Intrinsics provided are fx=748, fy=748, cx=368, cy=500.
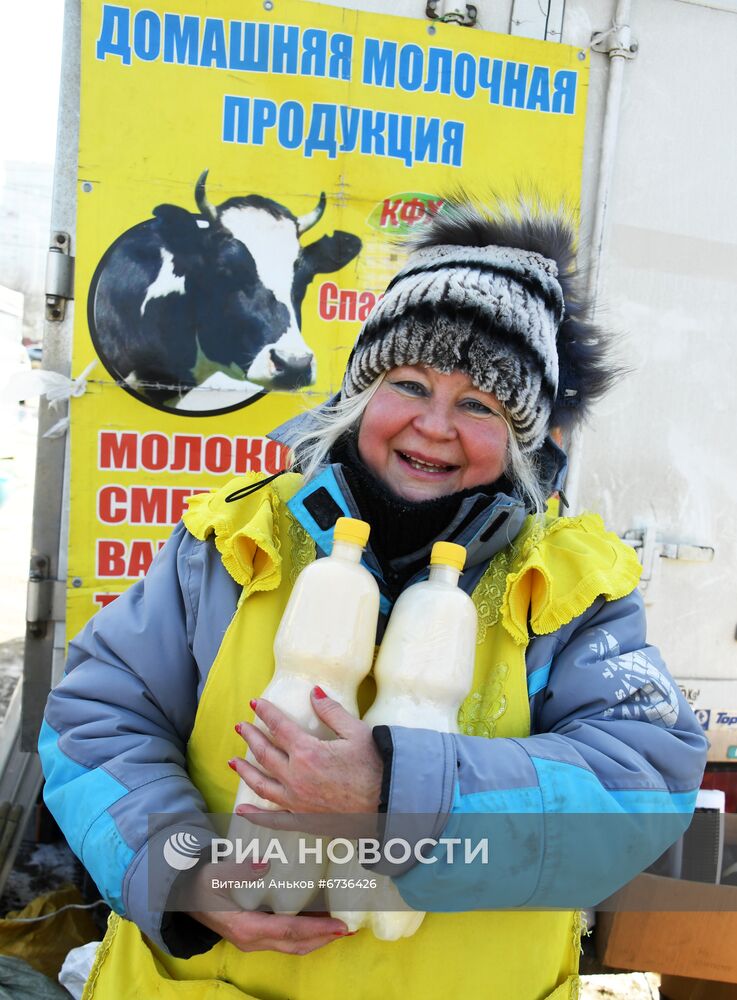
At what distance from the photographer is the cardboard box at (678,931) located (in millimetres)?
2504

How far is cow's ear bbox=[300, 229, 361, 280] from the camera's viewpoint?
8.07 ft

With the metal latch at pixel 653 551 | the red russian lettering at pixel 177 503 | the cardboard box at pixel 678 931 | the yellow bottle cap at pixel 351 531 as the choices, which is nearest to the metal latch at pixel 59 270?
the red russian lettering at pixel 177 503

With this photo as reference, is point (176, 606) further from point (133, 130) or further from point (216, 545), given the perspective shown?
point (133, 130)

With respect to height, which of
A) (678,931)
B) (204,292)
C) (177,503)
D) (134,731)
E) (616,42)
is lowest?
(678,931)

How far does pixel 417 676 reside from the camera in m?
1.12

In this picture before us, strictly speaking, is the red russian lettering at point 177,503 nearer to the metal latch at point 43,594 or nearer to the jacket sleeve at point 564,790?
the metal latch at point 43,594

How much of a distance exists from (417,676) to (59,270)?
1.92 m

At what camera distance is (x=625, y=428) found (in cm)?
267

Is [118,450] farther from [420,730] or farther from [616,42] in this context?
→ [616,42]

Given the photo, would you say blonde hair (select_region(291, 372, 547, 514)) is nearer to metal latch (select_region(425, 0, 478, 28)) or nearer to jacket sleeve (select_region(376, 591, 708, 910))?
jacket sleeve (select_region(376, 591, 708, 910))

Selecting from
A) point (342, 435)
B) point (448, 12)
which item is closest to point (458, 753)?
point (342, 435)

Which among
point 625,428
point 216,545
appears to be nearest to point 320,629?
point 216,545

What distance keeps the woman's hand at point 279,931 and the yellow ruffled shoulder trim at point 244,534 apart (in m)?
0.51

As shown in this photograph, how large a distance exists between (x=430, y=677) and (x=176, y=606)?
0.51m
